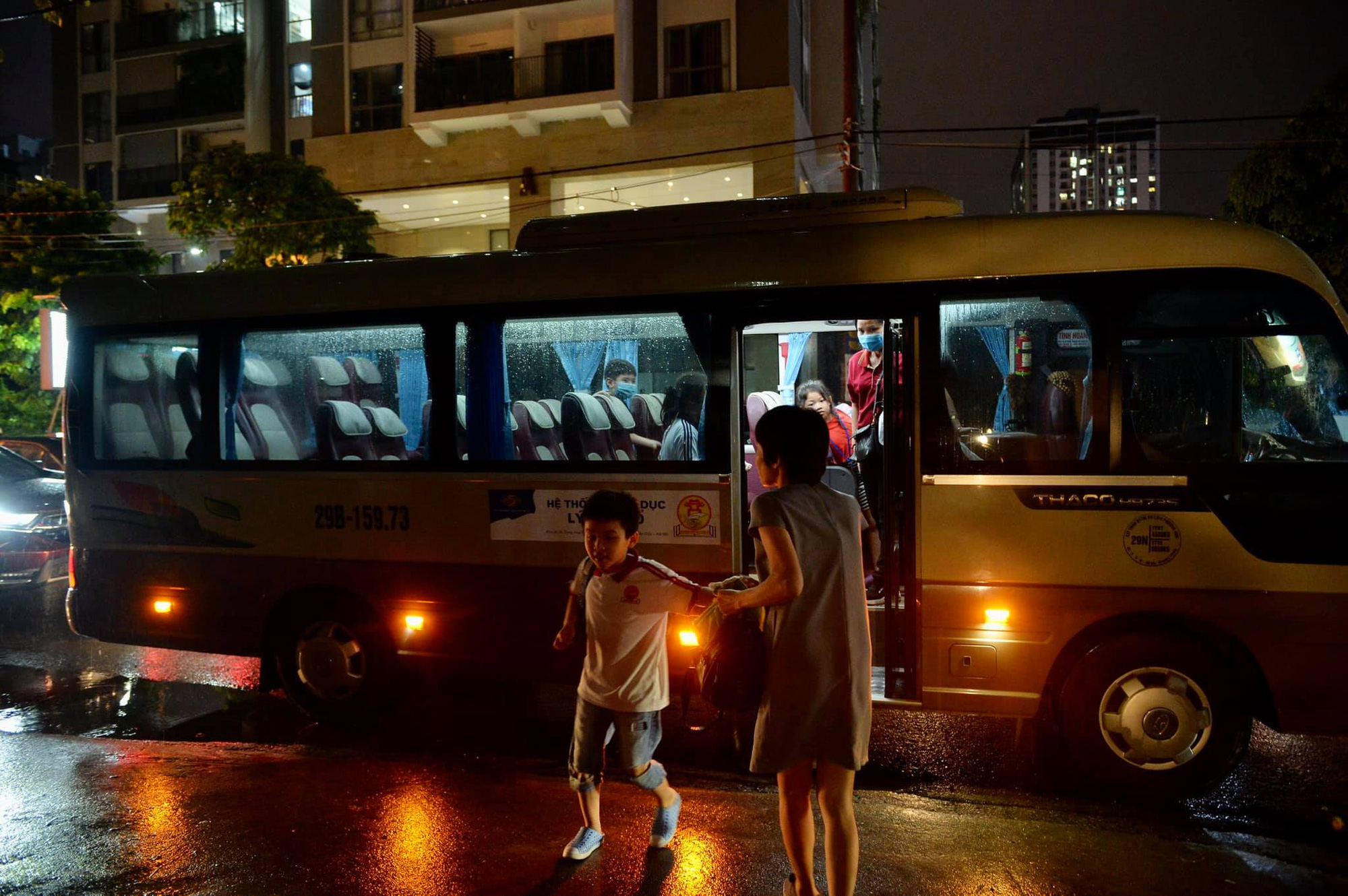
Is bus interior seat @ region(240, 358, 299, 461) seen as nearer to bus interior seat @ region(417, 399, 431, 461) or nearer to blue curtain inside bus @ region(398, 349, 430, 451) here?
blue curtain inside bus @ region(398, 349, 430, 451)

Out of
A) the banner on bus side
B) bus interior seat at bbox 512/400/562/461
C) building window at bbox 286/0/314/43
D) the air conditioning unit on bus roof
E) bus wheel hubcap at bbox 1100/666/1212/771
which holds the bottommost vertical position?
bus wheel hubcap at bbox 1100/666/1212/771

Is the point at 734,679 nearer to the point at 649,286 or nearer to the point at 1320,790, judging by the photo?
Result: the point at 649,286

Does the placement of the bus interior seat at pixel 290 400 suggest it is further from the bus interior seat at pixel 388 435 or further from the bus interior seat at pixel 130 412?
the bus interior seat at pixel 130 412

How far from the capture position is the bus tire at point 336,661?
6.70m

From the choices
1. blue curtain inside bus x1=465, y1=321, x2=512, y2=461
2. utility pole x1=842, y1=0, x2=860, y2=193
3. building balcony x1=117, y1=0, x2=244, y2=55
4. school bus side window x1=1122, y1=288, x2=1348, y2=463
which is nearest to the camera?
school bus side window x1=1122, y1=288, x2=1348, y2=463

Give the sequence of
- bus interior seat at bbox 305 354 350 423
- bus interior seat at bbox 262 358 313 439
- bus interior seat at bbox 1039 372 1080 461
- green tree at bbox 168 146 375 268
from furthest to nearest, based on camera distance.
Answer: green tree at bbox 168 146 375 268
bus interior seat at bbox 262 358 313 439
bus interior seat at bbox 305 354 350 423
bus interior seat at bbox 1039 372 1080 461

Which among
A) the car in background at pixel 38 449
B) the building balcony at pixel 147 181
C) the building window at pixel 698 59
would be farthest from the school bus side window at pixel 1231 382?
the building balcony at pixel 147 181

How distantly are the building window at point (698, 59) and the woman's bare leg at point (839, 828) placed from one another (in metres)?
23.7

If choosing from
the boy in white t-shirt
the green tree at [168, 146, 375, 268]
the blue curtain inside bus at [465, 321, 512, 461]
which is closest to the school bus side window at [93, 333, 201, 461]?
the blue curtain inside bus at [465, 321, 512, 461]

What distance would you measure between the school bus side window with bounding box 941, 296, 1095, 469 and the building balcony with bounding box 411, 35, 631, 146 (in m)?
21.1

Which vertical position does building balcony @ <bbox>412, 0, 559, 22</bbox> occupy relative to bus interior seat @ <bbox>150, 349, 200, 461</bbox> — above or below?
above

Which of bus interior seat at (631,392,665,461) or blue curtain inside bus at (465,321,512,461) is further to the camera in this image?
blue curtain inside bus at (465,321,512,461)

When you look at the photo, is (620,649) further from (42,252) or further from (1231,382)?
(42,252)

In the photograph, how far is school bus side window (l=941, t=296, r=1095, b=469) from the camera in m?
5.21
